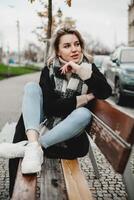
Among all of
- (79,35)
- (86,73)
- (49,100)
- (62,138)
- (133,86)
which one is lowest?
(133,86)

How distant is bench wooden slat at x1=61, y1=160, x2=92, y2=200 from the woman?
8.3 inches

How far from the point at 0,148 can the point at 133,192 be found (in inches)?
40.0

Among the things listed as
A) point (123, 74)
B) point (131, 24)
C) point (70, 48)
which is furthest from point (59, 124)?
point (131, 24)

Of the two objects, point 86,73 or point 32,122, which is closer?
point 32,122

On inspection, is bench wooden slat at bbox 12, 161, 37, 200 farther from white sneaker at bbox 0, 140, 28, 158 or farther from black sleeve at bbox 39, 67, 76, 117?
black sleeve at bbox 39, 67, 76, 117

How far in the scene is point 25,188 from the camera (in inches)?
105

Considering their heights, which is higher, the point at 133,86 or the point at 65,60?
the point at 65,60

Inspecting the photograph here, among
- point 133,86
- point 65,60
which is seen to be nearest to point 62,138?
point 65,60

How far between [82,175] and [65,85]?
101 cm

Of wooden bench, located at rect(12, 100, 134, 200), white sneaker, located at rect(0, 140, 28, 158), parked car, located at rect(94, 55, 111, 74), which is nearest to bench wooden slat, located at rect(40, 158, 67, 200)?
wooden bench, located at rect(12, 100, 134, 200)

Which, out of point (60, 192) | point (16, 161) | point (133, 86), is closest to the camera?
point (60, 192)

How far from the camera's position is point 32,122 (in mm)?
3412

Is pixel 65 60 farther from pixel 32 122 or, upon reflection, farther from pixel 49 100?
pixel 32 122

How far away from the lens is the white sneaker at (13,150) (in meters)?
3.34
